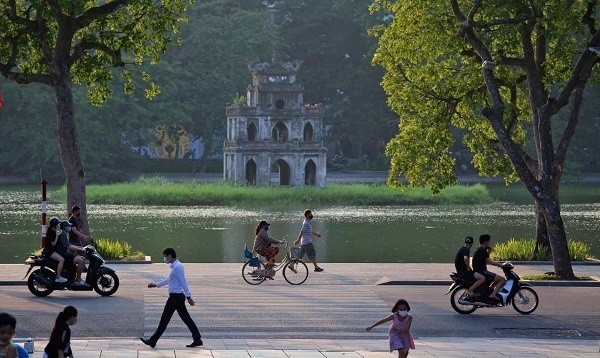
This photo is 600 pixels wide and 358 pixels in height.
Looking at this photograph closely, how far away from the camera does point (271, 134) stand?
90062 millimetres

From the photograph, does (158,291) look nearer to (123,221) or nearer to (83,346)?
(83,346)

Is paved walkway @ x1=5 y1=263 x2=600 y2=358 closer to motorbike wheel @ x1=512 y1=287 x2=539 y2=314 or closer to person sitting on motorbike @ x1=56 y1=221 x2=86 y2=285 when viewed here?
motorbike wheel @ x1=512 y1=287 x2=539 y2=314

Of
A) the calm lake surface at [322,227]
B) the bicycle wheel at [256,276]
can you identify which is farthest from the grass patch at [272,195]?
the bicycle wheel at [256,276]

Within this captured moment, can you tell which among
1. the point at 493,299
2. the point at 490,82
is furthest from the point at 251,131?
the point at 493,299

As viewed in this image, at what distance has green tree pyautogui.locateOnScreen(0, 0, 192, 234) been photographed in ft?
111

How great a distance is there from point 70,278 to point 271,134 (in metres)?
64.3

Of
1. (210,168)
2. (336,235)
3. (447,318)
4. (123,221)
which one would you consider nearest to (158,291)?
(447,318)

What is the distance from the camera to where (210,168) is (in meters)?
110

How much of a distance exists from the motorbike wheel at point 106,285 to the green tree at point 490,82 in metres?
10.3

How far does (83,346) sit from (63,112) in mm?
15818

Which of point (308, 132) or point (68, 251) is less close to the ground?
point (308, 132)

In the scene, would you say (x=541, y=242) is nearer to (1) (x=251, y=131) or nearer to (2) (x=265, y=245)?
(2) (x=265, y=245)

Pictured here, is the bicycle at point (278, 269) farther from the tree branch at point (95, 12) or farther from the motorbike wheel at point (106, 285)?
the tree branch at point (95, 12)

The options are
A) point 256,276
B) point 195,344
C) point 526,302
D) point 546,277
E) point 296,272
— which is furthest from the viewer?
point 546,277
